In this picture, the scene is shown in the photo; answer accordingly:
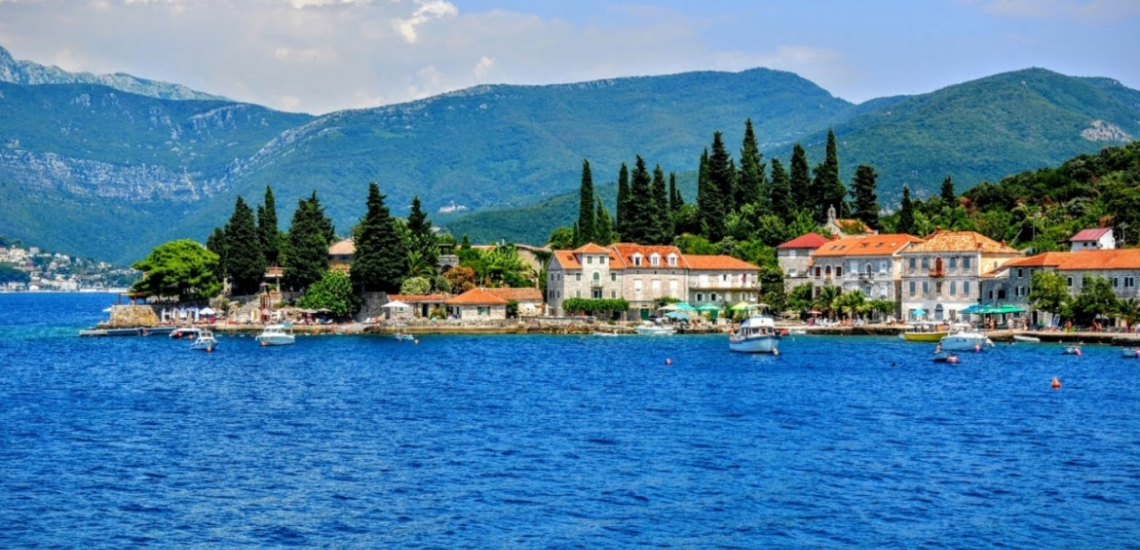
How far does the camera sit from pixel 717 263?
10050cm

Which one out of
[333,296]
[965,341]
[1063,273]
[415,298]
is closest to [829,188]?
[1063,273]

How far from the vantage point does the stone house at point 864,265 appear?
309 ft

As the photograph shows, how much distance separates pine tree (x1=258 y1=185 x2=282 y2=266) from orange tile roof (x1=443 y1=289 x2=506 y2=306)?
17.5 m

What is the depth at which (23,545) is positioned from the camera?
28234mm

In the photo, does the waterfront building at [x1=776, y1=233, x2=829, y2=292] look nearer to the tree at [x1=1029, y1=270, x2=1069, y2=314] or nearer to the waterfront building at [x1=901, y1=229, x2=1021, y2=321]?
the waterfront building at [x1=901, y1=229, x2=1021, y2=321]

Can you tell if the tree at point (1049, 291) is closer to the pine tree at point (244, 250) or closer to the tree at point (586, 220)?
the tree at point (586, 220)

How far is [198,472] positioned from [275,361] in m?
36.0

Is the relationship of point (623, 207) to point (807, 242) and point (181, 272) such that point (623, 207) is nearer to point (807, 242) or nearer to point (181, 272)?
point (807, 242)

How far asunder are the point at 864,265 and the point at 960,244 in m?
7.55

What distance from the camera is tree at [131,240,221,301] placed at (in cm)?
10069

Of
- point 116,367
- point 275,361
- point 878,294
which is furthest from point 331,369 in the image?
point 878,294

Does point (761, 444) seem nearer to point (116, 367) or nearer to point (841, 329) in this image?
point (116, 367)

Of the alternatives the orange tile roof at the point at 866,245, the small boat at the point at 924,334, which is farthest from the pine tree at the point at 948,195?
the small boat at the point at 924,334

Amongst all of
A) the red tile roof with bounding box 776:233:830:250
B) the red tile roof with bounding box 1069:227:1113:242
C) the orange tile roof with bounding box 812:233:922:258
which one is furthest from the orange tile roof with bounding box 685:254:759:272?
the red tile roof with bounding box 1069:227:1113:242
